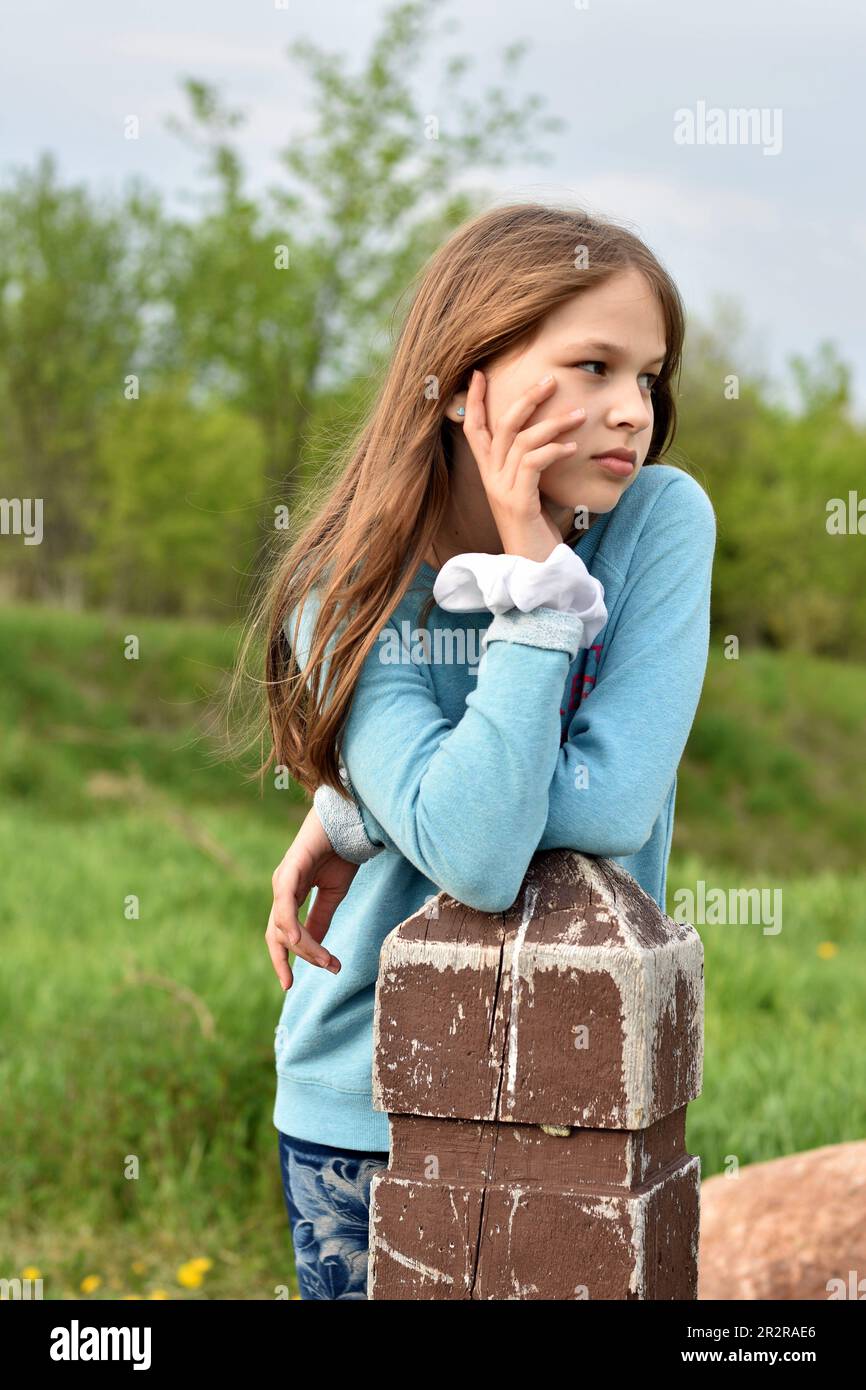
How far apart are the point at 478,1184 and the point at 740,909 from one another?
6436 mm

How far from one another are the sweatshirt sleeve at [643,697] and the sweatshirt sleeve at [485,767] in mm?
58

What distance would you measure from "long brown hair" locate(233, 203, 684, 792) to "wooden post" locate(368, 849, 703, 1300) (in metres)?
0.33

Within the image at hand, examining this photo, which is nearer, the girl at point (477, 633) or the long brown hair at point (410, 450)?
the girl at point (477, 633)

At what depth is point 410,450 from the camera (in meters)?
1.73

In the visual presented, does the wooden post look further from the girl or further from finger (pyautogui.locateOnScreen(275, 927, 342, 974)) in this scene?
finger (pyautogui.locateOnScreen(275, 927, 342, 974))

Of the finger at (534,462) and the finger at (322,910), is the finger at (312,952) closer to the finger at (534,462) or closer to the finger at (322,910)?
the finger at (322,910)

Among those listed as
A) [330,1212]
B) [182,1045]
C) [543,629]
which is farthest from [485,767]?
[182,1045]

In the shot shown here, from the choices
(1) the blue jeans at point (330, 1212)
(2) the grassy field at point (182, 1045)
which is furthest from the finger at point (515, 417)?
(1) the blue jeans at point (330, 1212)

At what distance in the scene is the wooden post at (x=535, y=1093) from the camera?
1.42 meters

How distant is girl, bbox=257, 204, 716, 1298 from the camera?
1.51 m

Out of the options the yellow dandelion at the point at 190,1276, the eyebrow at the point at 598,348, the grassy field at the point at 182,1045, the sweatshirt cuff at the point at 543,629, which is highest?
the eyebrow at the point at 598,348

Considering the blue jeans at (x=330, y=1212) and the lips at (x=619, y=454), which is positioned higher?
the lips at (x=619, y=454)

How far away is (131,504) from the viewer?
18109 millimetres
